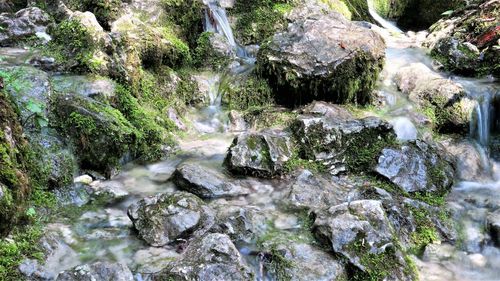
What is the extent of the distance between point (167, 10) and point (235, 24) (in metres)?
1.92

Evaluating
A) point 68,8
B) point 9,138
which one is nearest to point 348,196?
point 9,138

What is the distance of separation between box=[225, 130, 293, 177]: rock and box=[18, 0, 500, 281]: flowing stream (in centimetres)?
17

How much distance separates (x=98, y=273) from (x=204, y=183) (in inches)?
80.8

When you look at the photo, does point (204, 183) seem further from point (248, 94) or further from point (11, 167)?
point (248, 94)

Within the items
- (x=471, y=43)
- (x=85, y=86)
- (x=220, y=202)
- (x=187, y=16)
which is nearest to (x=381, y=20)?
(x=471, y=43)

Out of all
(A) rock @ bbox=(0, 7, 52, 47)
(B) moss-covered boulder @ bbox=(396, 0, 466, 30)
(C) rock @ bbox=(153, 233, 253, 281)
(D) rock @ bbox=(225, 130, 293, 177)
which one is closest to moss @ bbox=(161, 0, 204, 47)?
(A) rock @ bbox=(0, 7, 52, 47)

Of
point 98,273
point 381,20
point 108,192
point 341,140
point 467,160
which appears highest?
point 381,20

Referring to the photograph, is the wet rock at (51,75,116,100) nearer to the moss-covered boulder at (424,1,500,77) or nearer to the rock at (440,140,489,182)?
the rock at (440,140,489,182)

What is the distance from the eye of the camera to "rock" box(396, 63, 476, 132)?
302 inches

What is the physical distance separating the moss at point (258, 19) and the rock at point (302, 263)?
700cm

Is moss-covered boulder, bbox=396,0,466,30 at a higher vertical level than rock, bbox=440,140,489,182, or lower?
higher

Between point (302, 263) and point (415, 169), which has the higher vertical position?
point (415, 169)

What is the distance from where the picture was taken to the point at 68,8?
877cm

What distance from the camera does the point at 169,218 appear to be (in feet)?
14.5
